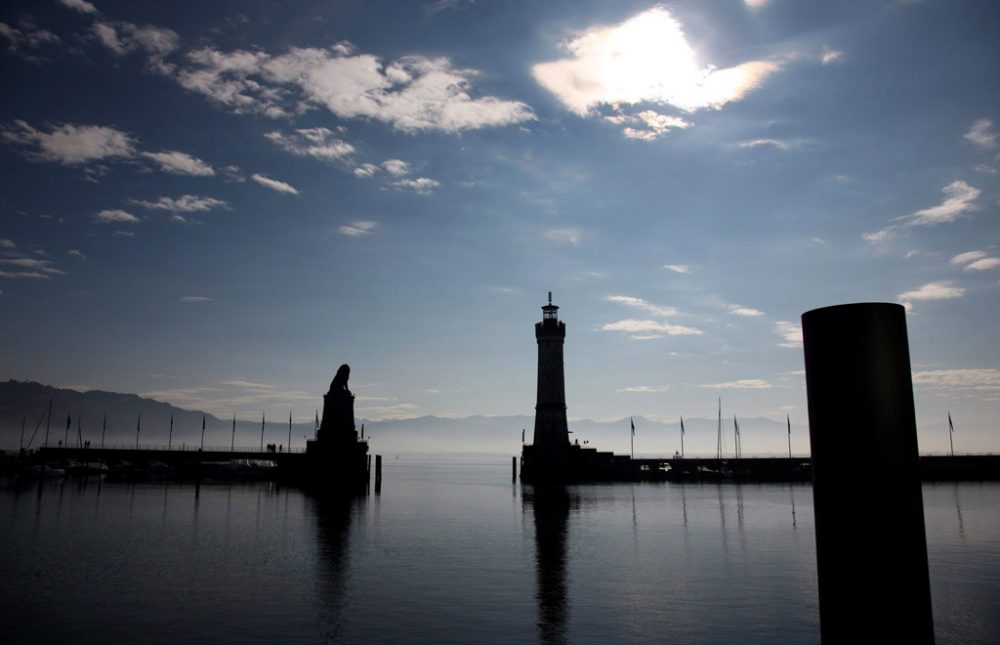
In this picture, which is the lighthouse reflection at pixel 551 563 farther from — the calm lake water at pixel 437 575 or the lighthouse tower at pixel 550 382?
the lighthouse tower at pixel 550 382

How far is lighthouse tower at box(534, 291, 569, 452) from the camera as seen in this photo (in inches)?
3829

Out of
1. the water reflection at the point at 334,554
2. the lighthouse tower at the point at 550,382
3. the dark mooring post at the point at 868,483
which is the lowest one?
the water reflection at the point at 334,554

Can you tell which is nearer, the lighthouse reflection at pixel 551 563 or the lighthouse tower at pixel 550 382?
the lighthouse reflection at pixel 551 563

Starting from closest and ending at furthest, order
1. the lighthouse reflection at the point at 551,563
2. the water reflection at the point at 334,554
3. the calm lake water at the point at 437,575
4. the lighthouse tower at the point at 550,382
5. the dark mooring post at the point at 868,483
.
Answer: the dark mooring post at the point at 868,483 < the calm lake water at the point at 437,575 < the lighthouse reflection at the point at 551,563 < the water reflection at the point at 334,554 < the lighthouse tower at the point at 550,382

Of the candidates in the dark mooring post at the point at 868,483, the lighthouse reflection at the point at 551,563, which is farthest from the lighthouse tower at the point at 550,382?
the dark mooring post at the point at 868,483

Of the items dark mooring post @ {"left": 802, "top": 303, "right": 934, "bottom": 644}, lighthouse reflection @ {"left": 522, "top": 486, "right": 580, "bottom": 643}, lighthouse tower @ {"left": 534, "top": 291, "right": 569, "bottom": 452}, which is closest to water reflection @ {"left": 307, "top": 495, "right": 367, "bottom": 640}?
lighthouse reflection @ {"left": 522, "top": 486, "right": 580, "bottom": 643}

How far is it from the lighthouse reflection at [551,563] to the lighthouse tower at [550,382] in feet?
64.7

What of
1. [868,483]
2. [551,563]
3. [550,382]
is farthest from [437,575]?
→ [550,382]

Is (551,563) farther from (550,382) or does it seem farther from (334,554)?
(550,382)

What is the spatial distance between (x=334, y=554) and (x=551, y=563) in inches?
501

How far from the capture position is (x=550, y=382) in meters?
97.5

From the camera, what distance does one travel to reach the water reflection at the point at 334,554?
2448cm

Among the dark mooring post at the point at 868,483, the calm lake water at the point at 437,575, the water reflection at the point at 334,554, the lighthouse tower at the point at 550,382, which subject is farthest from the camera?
the lighthouse tower at the point at 550,382

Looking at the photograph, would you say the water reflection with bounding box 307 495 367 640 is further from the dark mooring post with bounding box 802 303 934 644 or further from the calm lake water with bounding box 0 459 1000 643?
the dark mooring post with bounding box 802 303 934 644
